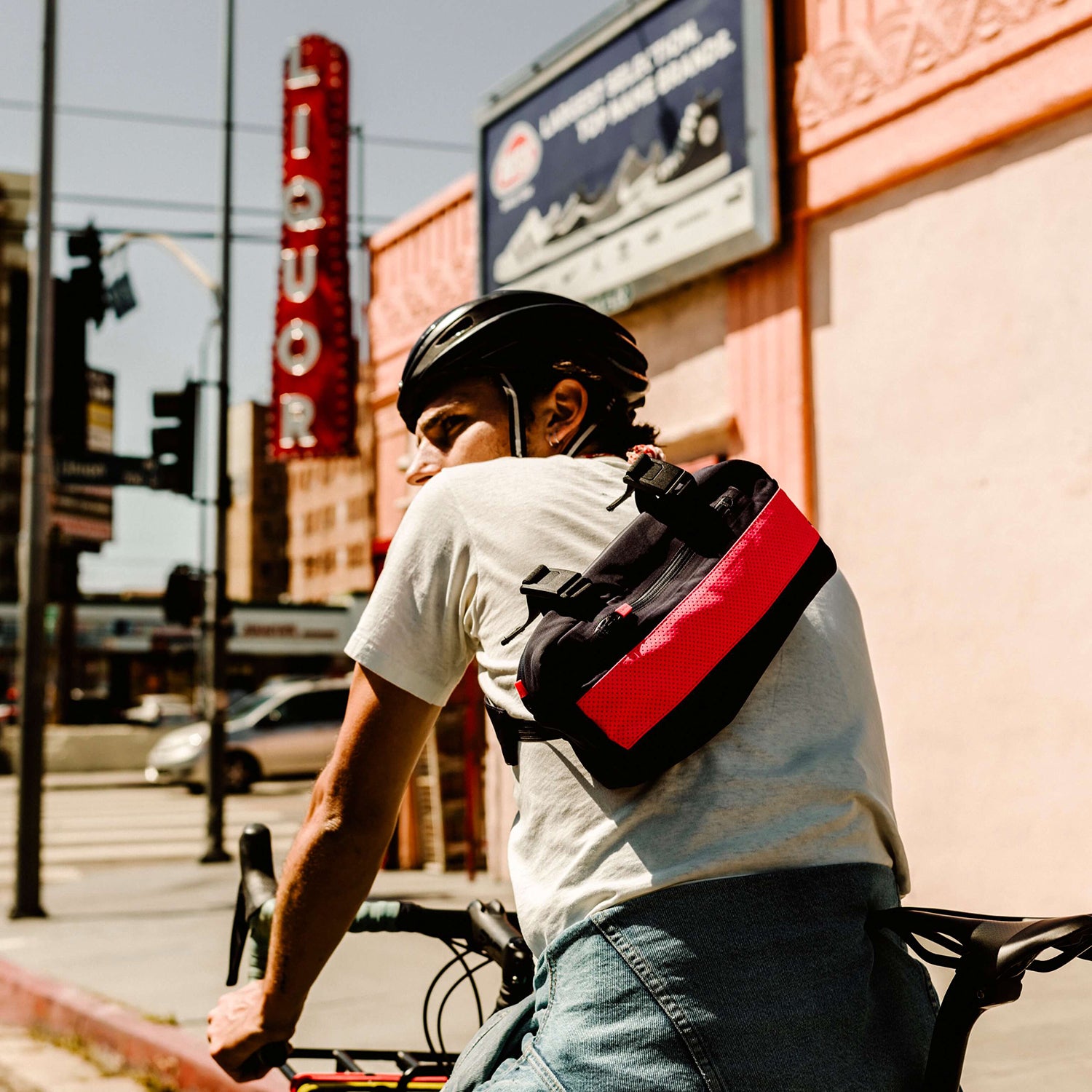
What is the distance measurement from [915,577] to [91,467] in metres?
6.67

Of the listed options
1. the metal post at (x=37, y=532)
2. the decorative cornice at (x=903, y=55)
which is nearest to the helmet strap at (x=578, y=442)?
the decorative cornice at (x=903, y=55)

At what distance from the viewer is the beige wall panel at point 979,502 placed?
6.29m

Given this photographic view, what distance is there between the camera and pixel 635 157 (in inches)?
350

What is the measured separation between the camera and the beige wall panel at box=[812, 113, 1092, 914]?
20.6ft

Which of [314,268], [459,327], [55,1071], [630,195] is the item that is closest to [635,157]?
[630,195]

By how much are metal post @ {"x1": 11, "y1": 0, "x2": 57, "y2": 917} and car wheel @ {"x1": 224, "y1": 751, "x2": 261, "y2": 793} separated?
1240 cm

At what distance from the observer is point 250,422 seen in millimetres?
88312

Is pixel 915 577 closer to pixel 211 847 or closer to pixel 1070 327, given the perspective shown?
pixel 1070 327

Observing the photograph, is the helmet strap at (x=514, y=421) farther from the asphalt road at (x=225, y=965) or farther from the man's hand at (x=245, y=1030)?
the asphalt road at (x=225, y=965)

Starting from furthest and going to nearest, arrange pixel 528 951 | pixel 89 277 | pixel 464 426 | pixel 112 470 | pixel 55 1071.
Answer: pixel 112 470
pixel 89 277
pixel 55 1071
pixel 528 951
pixel 464 426

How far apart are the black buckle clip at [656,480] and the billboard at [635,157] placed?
6667 mm

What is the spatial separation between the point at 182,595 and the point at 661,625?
36.7 ft

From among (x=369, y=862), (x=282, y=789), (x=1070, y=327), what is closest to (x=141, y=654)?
(x=282, y=789)

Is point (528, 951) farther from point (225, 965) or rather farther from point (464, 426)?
point (225, 965)
